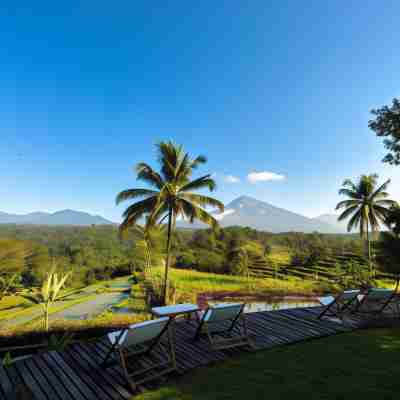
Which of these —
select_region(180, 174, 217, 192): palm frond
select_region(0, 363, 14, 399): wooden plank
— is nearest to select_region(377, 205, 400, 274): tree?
select_region(180, 174, 217, 192): palm frond

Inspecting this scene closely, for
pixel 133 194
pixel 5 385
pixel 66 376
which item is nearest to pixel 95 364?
pixel 66 376

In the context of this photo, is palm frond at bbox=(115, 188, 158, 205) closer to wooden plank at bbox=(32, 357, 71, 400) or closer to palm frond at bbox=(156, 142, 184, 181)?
palm frond at bbox=(156, 142, 184, 181)

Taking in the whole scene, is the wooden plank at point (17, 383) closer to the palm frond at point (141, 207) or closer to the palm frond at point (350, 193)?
the palm frond at point (141, 207)

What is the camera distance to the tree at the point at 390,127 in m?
10.2

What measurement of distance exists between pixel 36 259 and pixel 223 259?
84.7 ft

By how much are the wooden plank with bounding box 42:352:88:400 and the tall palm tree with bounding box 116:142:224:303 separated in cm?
585

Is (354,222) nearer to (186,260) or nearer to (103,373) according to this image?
(103,373)

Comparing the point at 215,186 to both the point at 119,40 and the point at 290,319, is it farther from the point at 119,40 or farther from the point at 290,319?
the point at 119,40

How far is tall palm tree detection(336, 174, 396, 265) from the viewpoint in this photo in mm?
18344

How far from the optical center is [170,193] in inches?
378

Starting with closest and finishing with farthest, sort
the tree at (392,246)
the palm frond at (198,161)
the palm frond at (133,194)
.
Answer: the tree at (392,246)
the palm frond at (133,194)
the palm frond at (198,161)

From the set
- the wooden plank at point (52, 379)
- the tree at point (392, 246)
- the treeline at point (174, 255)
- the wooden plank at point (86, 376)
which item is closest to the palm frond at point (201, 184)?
the tree at point (392, 246)

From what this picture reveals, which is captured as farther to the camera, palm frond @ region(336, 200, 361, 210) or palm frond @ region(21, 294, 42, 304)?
palm frond @ region(336, 200, 361, 210)

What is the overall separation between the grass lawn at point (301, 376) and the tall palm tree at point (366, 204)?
16.9 meters
